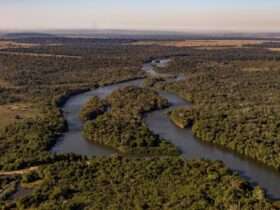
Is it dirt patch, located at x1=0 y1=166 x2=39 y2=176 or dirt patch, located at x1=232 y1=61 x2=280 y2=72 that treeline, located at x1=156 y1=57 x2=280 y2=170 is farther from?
dirt patch, located at x1=0 y1=166 x2=39 y2=176

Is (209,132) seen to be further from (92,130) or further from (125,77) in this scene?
(125,77)

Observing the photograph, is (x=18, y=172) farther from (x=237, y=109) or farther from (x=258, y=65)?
(x=258, y=65)

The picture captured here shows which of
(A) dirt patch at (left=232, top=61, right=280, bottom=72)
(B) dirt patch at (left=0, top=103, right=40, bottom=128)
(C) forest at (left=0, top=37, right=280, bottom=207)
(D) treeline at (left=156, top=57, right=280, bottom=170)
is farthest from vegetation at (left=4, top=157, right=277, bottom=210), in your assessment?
(A) dirt patch at (left=232, top=61, right=280, bottom=72)

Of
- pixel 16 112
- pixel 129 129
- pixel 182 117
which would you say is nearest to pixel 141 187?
pixel 129 129

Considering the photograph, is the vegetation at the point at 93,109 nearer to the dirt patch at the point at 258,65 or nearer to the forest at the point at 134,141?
the forest at the point at 134,141

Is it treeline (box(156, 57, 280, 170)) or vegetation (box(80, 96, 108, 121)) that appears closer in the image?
treeline (box(156, 57, 280, 170))

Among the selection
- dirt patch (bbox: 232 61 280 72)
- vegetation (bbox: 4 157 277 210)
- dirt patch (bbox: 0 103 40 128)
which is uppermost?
vegetation (bbox: 4 157 277 210)

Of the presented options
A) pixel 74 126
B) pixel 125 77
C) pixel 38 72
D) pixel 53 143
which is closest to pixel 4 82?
pixel 38 72
